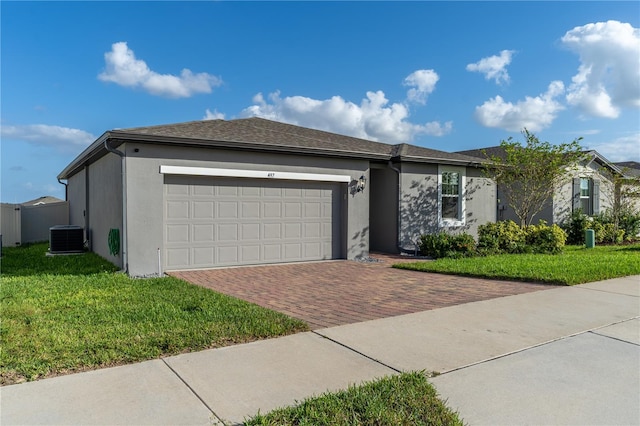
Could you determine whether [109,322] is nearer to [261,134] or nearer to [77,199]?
[261,134]

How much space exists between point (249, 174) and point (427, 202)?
21.8 feet

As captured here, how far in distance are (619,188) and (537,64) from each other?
9933 mm

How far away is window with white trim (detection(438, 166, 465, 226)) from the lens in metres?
14.8

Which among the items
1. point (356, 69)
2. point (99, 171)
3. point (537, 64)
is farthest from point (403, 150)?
point (99, 171)

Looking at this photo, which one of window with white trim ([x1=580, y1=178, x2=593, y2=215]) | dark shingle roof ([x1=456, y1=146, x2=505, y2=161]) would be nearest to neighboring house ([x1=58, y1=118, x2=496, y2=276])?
dark shingle roof ([x1=456, y1=146, x2=505, y2=161])

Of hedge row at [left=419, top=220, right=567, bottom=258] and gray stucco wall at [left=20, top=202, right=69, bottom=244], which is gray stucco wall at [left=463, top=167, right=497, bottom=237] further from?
gray stucco wall at [left=20, top=202, right=69, bottom=244]

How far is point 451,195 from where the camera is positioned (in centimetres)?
1509

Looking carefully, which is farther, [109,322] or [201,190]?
[201,190]

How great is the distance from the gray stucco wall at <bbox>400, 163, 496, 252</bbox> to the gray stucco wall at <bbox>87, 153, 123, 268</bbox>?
8301 millimetres

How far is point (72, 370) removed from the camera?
386 centimetres

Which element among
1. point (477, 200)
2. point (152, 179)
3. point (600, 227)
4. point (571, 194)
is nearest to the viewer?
point (152, 179)

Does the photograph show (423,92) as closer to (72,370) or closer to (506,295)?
(506,295)

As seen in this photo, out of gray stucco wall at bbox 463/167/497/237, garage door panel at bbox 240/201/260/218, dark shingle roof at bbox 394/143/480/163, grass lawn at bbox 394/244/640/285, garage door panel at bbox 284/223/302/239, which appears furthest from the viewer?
gray stucco wall at bbox 463/167/497/237

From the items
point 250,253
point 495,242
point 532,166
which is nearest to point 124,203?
point 250,253
